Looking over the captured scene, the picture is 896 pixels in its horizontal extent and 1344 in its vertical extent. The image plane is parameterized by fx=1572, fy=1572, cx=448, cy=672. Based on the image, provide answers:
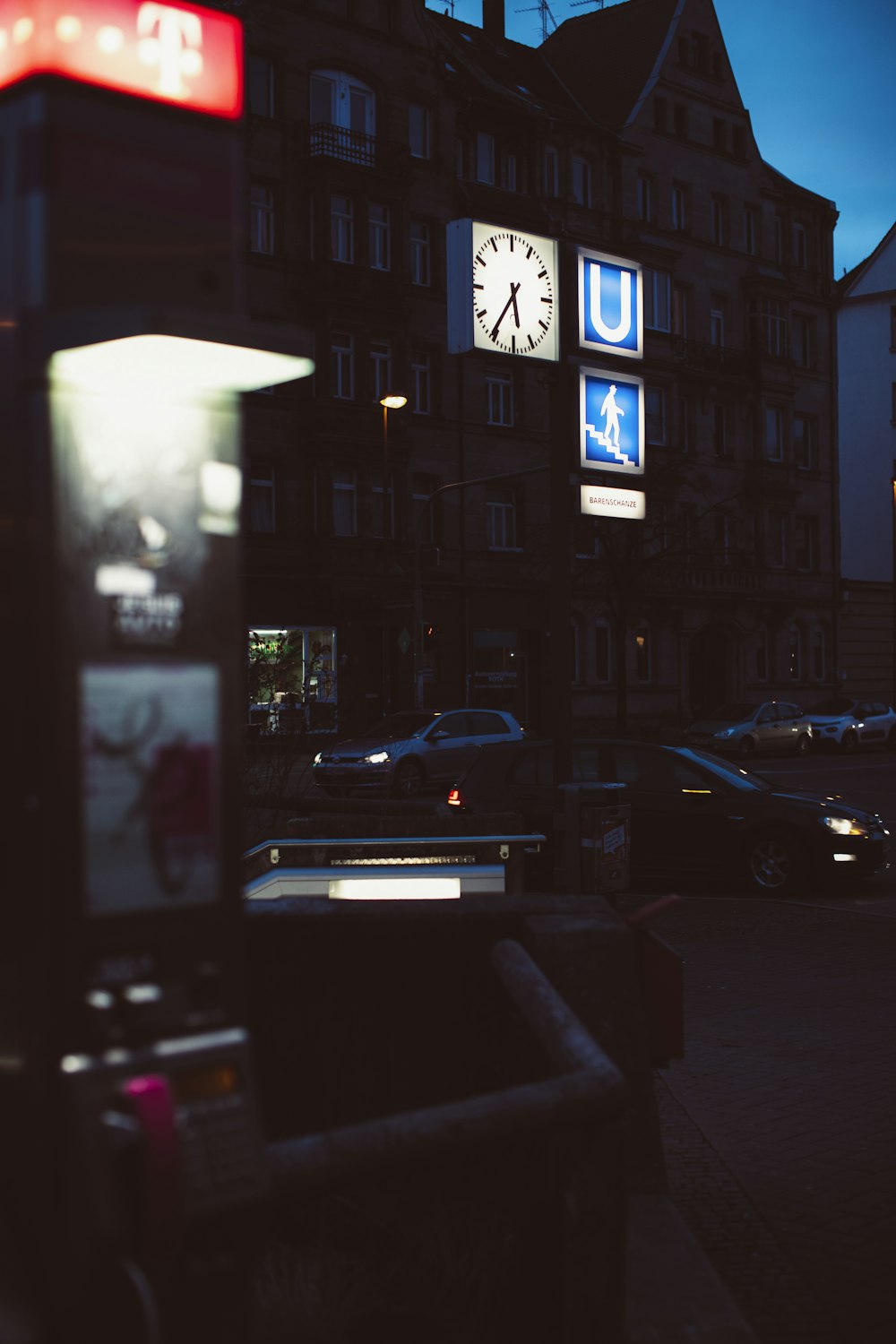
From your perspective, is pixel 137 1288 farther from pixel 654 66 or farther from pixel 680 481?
pixel 654 66

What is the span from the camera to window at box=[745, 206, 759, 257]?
57.8 m

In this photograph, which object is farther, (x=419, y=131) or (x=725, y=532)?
(x=725, y=532)

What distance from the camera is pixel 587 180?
5166 cm

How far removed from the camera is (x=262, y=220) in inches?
1641

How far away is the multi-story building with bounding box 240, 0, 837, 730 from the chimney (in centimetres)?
17

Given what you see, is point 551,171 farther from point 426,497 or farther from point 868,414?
point 868,414

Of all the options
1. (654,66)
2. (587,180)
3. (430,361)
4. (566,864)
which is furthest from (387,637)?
(566,864)

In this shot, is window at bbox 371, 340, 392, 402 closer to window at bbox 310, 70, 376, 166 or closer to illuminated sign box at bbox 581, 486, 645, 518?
window at bbox 310, 70, 376, 166

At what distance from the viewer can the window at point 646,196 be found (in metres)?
53.3

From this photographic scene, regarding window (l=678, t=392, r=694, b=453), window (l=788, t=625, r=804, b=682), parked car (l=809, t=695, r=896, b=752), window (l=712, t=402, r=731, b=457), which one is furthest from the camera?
window (l=788, t=625, r=804, b=682)

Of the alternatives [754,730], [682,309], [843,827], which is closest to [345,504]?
[754,730]

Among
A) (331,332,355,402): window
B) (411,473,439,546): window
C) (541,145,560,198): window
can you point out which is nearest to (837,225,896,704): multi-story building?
(541,145,560,198): window

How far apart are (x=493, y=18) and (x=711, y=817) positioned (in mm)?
48368

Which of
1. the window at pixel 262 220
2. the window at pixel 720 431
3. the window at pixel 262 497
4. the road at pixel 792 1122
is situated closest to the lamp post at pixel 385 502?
the window at pixel 262 497
